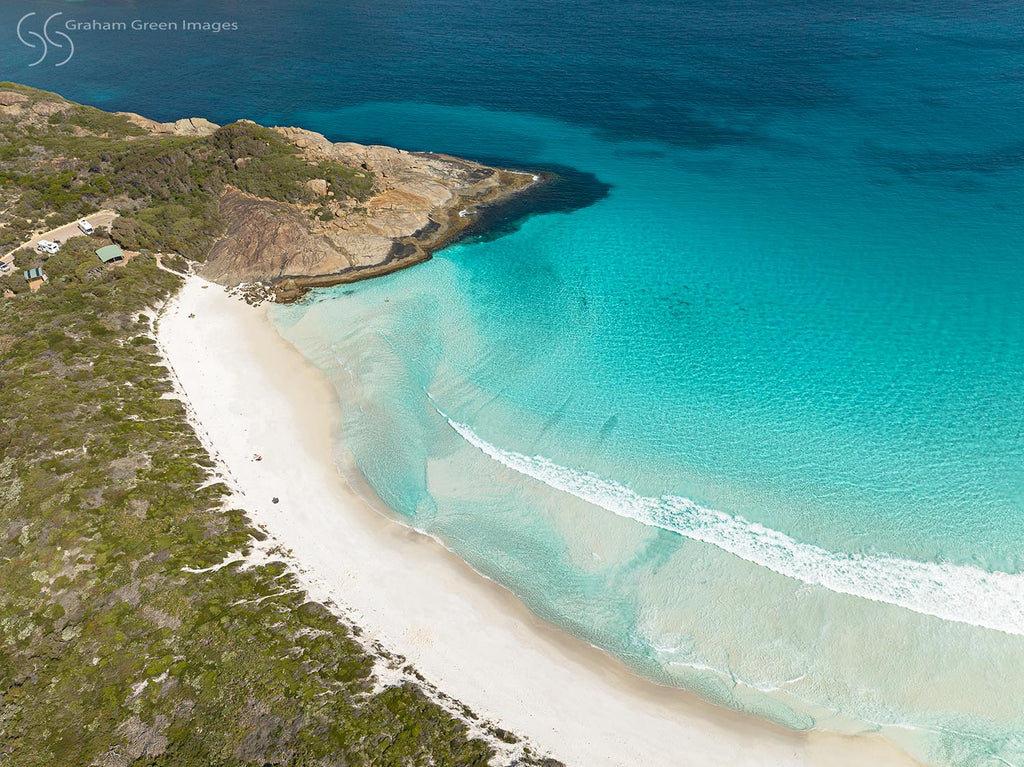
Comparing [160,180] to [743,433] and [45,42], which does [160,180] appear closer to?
[743,433]

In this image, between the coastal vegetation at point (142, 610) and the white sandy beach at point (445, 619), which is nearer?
the coastal vegetation at point (142, 610)

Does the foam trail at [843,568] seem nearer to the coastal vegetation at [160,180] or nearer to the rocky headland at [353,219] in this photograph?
the rocky headland at [353,219]

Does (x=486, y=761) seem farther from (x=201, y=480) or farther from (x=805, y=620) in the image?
(x=201, y=480)

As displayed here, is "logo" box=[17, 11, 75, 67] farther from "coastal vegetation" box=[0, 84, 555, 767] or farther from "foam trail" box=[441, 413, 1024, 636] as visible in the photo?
"foam trail" box=[441, 413, 1024, 636]

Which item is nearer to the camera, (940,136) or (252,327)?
(252,327)

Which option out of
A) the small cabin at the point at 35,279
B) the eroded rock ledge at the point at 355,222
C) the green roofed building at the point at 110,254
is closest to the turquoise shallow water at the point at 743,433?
the eroded rock ledge at the point at 355,222

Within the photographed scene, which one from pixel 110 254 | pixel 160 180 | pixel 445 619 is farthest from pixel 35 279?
pixel 445 619

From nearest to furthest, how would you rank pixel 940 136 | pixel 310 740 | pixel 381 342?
pixel 310 740 → pixel 381 342 → pixel 940 136

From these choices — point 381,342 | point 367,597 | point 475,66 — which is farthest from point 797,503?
point 475,66
